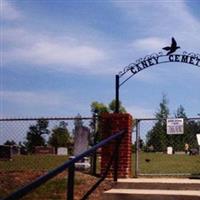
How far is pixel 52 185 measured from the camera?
1119cm

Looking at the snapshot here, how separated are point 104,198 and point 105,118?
140 inches

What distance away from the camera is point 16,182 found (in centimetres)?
1161

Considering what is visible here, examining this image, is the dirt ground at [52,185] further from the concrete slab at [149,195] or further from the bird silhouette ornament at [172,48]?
the bird silhouette ornament at [172,48]

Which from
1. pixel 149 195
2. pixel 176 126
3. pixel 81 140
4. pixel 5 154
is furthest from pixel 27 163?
pixel 149 195

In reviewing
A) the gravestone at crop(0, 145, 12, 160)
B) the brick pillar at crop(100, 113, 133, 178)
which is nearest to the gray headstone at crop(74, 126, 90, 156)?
the brick pillar at crop(100, 113, 133, 178)

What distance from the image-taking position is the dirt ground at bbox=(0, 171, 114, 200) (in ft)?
34.2

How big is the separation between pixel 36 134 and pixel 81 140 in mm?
2348

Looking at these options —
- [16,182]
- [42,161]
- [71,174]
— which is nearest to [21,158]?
[42,161]

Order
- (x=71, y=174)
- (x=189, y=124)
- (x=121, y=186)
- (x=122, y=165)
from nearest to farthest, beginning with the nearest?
(x=71, y=174) < (x=121, y=186) < (x=122, y=165) < (x=189, y=124)

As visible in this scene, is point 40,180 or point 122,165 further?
point 122,165

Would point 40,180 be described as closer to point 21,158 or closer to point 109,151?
point 109,151

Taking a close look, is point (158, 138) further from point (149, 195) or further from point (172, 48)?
point (149, 195)

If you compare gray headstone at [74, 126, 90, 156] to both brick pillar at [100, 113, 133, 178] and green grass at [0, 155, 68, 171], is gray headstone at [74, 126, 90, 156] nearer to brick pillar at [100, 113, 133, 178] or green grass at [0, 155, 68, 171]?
brick pillar at [100, 113, 133, 178]

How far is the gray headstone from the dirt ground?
852 mm
